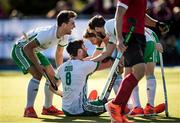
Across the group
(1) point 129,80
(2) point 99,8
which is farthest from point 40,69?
(2) point 99,8

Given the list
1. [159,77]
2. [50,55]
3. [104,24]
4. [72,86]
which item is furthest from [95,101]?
[50,55]

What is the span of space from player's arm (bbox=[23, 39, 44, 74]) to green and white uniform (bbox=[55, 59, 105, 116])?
38 cm

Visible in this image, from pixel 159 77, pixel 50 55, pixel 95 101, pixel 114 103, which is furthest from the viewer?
pixel 50 55

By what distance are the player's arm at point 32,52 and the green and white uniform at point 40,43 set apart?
6 cm

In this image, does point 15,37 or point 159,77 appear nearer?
point 159,77

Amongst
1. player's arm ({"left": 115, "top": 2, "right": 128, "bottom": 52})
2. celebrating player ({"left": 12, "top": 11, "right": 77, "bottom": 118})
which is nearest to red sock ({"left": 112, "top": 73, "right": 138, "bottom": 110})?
player's arm ({"left": 115, "top": 2, "right": 128, "bottom": 52})

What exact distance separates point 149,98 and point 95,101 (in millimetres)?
821

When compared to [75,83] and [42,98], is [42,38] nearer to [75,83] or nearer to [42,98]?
[75,83]

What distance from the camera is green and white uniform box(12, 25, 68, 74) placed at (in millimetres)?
11250

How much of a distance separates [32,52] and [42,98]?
2454mm

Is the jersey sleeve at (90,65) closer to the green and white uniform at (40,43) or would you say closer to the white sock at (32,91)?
the green and white uniform at (40,43)

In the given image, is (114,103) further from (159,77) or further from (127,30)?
(159,77)

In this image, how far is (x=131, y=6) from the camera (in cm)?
1005

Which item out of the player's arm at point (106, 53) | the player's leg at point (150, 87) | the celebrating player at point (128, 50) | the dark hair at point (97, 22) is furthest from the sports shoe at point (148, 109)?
the dark hair at point (97, 22)
